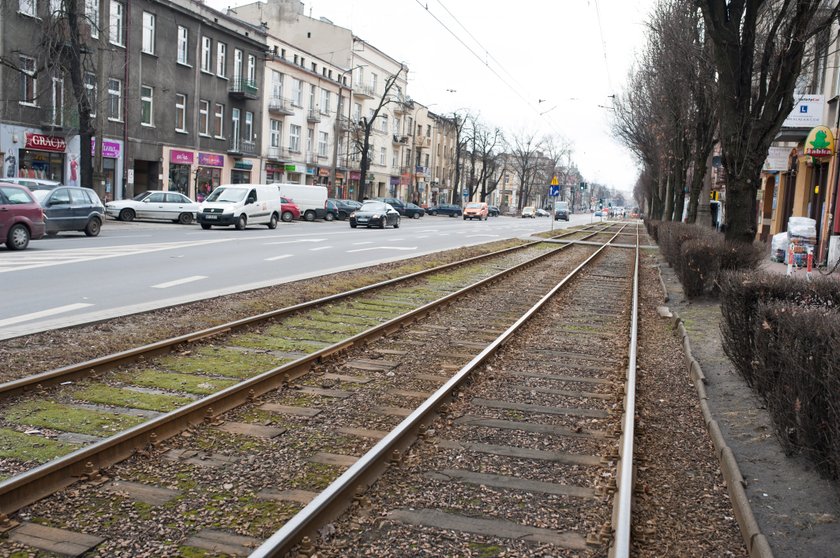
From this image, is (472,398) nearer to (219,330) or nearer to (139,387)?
(139,387)

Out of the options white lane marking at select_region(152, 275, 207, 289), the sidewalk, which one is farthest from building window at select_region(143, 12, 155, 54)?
the sidewalk

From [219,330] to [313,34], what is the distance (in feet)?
212

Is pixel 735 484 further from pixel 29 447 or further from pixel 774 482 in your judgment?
pixel 29 447

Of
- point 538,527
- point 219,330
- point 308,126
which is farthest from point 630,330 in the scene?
point 308,126

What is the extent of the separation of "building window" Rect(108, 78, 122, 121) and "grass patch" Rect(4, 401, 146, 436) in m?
33.5

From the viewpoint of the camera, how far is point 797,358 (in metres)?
5.01

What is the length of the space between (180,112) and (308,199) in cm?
830

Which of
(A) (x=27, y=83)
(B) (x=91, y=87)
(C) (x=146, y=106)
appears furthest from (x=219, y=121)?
(A) (x=27, y=83)

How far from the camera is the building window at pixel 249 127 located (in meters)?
49.4

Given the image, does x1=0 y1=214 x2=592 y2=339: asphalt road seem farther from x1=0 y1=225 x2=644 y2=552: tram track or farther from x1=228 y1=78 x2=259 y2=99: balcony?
x1=228 y1=78 x2=259 y2=99: balcony

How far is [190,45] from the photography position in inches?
1677

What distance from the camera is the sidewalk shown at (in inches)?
160

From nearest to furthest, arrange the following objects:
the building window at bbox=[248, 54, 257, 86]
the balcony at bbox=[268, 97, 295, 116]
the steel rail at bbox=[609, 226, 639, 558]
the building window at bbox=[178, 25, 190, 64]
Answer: the steel rail at bbox=[609, 226, 639, 558] < the building window at bbox=[178, 25, 190, 64] < the building window at bbox=[248, 54, 257, 86] < the balcony at bbox=[268, 97, 295, 116]

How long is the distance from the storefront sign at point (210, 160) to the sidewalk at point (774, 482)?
3972cm
